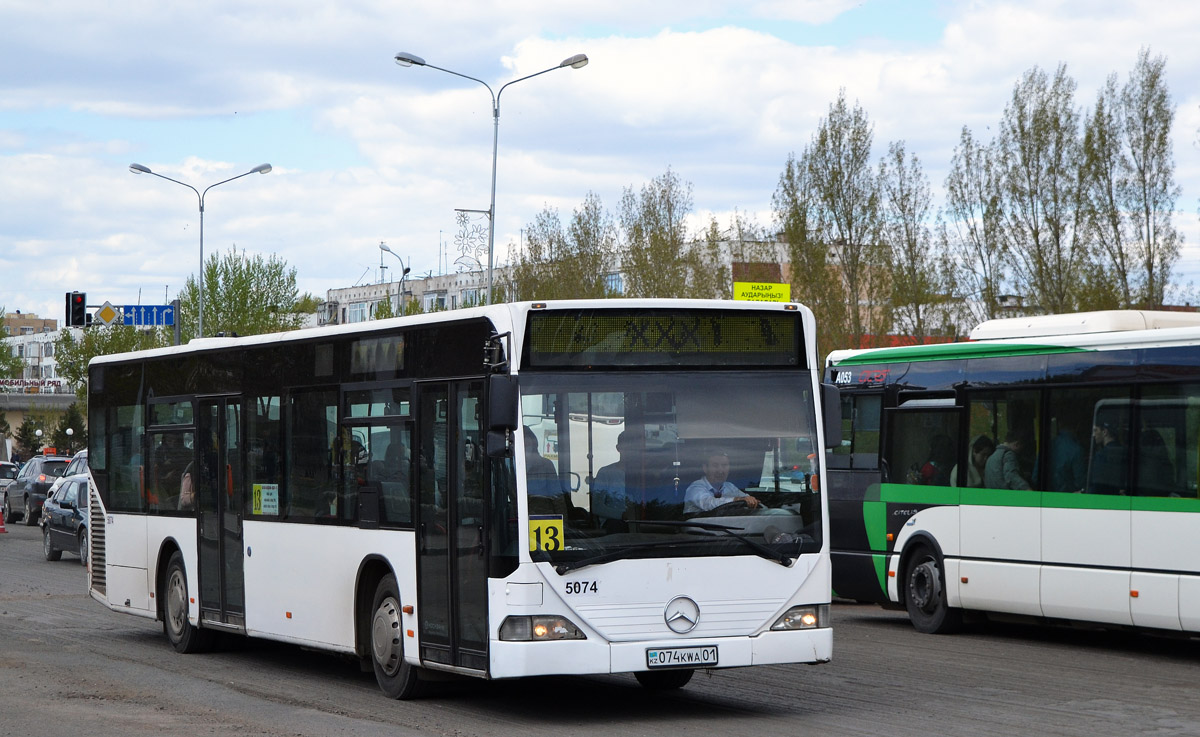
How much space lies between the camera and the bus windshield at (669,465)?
10.2m

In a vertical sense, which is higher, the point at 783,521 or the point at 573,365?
the point at 573,365

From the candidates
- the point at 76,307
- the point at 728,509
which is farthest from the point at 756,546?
the point at 76,307

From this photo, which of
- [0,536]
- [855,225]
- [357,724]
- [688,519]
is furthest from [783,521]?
[855,225]

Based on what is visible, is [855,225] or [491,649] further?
[855,225]

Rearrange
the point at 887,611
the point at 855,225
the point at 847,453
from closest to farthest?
the point at 847,453 → the point at 887,611 → the point at 855,225

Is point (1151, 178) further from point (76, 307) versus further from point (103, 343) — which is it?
point (103, 343)

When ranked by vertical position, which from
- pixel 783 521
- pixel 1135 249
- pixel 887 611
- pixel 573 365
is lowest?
pixel 887 611

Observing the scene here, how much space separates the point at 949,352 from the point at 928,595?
2.57 m

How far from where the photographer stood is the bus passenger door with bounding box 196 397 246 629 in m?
14.5

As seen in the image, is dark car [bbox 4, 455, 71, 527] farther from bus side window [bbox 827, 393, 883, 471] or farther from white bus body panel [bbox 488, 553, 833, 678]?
white bus body panel [bbox 488, 553, 833, 678]

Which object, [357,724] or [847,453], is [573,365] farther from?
[847,453]

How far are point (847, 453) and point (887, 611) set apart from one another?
9.45 ft

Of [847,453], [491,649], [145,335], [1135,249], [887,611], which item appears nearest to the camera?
[491,649]

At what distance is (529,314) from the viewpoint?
10.5 metres
